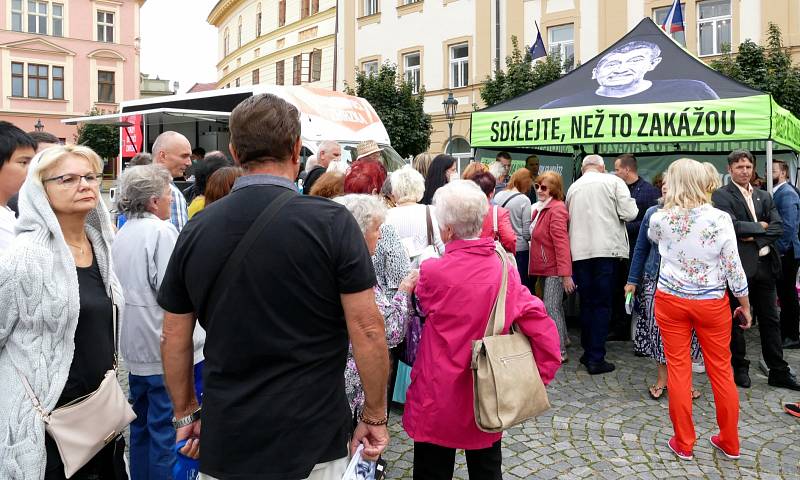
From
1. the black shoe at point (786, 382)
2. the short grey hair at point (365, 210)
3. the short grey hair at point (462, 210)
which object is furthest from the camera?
the black shoe at point (786, 382)

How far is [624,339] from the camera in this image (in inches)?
267

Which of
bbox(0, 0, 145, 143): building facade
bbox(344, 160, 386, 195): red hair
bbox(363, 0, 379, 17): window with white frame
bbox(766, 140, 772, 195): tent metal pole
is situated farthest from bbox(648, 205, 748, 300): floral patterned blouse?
bbox(0, 0, 145, 143): building facade

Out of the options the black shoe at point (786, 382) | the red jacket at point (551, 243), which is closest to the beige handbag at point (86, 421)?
the red jacket at point (551, 243)

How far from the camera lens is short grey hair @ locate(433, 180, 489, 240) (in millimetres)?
2736

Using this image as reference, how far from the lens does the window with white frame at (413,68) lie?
26.4 m

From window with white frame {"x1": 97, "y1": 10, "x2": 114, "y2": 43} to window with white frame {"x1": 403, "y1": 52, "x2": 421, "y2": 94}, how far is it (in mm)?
23919

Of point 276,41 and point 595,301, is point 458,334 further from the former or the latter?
point 276,41

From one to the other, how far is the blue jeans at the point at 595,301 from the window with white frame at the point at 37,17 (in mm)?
42594

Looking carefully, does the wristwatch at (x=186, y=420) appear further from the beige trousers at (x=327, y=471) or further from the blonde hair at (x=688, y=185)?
the blonde hair at (x=688, y=185)

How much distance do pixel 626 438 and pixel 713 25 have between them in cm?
1959

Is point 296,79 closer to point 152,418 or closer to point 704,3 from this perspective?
point 704,3

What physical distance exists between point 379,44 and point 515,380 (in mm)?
26703

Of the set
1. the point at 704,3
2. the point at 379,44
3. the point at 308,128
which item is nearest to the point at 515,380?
the point at 308,128

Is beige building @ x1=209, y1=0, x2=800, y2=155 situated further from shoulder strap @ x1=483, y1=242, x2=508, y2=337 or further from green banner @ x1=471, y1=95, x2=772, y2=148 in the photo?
shoulder strap @ x1=483, y1=242, x2=508, y2=337
